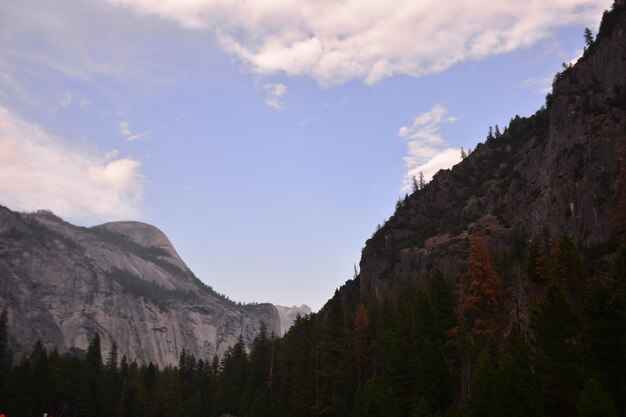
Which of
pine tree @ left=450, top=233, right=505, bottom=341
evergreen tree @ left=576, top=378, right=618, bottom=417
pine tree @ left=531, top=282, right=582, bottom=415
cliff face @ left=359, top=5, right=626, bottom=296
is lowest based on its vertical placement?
evergreen tree @ left=576, top=378, right=618, bottom=417

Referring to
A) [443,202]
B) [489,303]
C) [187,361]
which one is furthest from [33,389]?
[443,202]

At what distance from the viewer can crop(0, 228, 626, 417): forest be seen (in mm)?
30484

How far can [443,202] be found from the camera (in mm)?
183000

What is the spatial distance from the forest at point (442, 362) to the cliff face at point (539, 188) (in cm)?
931

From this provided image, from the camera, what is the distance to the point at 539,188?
122m

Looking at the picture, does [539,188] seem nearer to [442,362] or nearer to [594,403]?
[442,362]

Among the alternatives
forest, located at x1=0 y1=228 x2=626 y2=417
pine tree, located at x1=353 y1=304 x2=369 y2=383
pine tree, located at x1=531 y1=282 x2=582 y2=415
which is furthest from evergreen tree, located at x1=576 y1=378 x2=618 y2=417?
pine tree, located at x1=353 y1=304 x2=369 y2=383

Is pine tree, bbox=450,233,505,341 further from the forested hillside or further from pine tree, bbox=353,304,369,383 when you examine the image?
pine tree, bbox=353,304,369,383

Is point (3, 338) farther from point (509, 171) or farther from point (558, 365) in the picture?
point (509, 171)

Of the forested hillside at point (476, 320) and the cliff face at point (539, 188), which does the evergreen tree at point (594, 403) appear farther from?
the cliff face at point (539, 188)

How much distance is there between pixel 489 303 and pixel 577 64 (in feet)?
340

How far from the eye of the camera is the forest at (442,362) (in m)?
30.5

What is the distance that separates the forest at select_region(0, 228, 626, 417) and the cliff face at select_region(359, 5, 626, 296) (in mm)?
9310

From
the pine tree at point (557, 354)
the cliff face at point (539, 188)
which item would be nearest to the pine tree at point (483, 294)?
the pine tree at point (557, 354)
